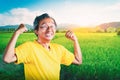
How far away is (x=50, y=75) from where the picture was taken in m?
3.43

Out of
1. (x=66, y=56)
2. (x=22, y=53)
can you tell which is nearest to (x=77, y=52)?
(x=66, y=56)

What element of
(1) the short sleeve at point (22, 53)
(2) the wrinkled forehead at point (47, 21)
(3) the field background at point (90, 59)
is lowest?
(3) the field background at point (90, 59)

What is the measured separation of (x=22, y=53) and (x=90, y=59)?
4.65 feet

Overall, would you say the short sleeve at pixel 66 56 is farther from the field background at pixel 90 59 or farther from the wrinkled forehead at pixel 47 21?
the field background at pixel 90 59

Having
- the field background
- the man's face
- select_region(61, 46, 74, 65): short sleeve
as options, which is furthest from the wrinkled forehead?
the field background

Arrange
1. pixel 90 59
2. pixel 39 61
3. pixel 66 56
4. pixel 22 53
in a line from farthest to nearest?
1. pixel 90 59
2. pixel 66 56
3. pixel 39 61
4. pixel 22 53

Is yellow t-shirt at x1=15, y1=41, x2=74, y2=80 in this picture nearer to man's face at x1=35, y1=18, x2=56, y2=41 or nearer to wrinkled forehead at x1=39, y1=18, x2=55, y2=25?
man's face at x1=35, y1=18, x2=56, y2=41

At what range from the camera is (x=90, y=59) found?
443 cm

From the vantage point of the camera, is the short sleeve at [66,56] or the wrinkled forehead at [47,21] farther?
the short sleeve at [66,56]

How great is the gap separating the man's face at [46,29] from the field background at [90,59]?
2.65 ft

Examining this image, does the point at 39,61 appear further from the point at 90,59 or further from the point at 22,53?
the point at 90,59

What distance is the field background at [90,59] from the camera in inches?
168

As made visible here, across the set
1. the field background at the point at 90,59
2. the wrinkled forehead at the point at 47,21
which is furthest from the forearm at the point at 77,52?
the field background at the point at 90,59

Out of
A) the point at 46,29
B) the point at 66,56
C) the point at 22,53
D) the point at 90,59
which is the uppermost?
the point at 46,29
